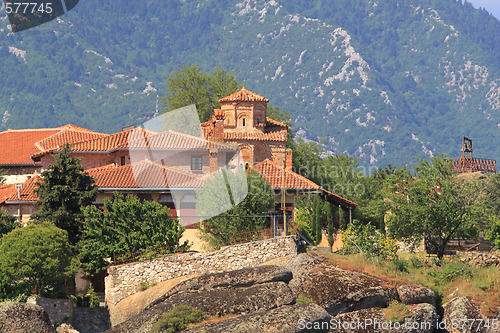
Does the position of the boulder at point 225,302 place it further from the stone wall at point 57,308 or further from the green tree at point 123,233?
the green tree at point 123,233

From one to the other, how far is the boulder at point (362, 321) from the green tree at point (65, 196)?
14.1 m

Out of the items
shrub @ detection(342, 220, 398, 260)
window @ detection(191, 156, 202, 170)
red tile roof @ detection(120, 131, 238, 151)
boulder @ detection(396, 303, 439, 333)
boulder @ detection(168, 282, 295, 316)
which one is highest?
red tile roof @ detection(120, 131, 238, 151)

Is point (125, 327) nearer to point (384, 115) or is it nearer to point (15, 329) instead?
point (15, 329)

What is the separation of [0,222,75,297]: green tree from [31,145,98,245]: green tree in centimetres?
219

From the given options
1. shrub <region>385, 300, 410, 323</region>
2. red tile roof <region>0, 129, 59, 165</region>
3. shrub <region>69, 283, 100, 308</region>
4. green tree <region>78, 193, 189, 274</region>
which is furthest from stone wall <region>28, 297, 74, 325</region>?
red tile roof <region>0, 129, 59, 165</region>

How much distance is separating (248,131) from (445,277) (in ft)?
78.5

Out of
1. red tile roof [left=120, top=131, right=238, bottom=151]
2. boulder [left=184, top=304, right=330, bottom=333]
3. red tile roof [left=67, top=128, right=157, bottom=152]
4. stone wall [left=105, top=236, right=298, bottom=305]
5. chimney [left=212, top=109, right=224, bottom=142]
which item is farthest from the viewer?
chimney [left=212, top=109, right=224, bottom=142]

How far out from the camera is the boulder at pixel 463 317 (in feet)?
94.8

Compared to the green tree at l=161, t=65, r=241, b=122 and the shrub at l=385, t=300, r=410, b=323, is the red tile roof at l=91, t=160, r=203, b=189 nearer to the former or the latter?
the shrub at l=385, t=300, r=410, b=323

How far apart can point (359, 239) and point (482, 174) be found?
35423mm

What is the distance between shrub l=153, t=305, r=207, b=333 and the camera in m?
25.0

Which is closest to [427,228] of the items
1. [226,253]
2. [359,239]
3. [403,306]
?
[359,239]

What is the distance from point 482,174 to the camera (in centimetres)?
6488

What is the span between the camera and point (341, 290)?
28953 millimetres
